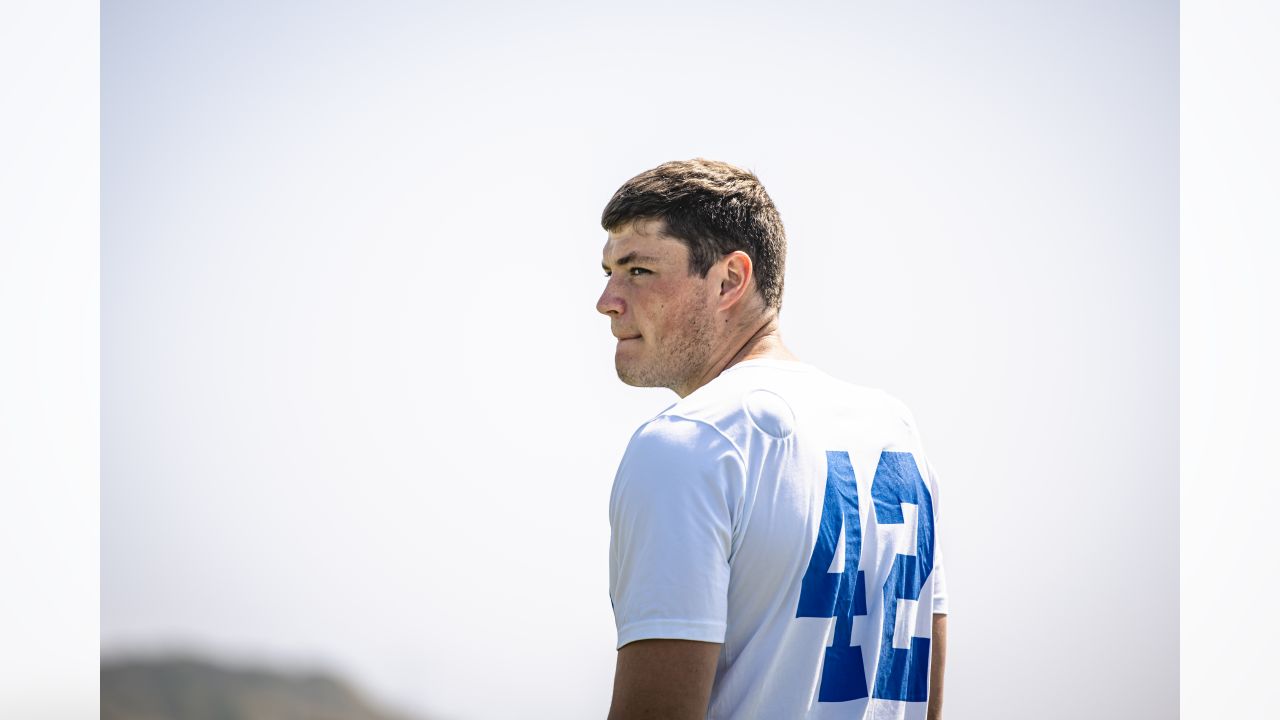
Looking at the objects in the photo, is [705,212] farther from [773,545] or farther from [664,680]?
[664,680]

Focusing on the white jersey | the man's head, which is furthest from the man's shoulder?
the man's head

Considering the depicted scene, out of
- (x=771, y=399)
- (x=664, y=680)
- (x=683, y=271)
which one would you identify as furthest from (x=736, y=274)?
(x=664, y=680)

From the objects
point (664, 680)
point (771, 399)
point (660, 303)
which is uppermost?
point (660, 303)

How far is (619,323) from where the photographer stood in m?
1.39

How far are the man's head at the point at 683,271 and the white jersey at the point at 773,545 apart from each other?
0.17m

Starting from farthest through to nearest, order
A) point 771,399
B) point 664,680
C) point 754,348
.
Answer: point 754,348 → point 771,399 → point 664,680

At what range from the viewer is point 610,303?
4.50ft

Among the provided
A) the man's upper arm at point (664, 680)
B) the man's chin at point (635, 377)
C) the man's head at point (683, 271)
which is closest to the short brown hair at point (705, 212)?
the man's head at point (683, 271)

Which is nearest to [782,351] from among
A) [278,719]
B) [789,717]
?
[789,717]

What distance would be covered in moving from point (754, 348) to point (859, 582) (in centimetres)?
36

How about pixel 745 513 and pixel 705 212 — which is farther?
pixel 705 212

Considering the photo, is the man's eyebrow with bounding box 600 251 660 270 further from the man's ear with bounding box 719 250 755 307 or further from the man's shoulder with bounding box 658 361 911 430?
the man's shoulder with bounding box 658 361 911 430

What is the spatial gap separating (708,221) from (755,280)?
11 cm

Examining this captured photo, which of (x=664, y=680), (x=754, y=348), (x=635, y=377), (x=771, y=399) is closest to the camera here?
(x=664, y=680)
